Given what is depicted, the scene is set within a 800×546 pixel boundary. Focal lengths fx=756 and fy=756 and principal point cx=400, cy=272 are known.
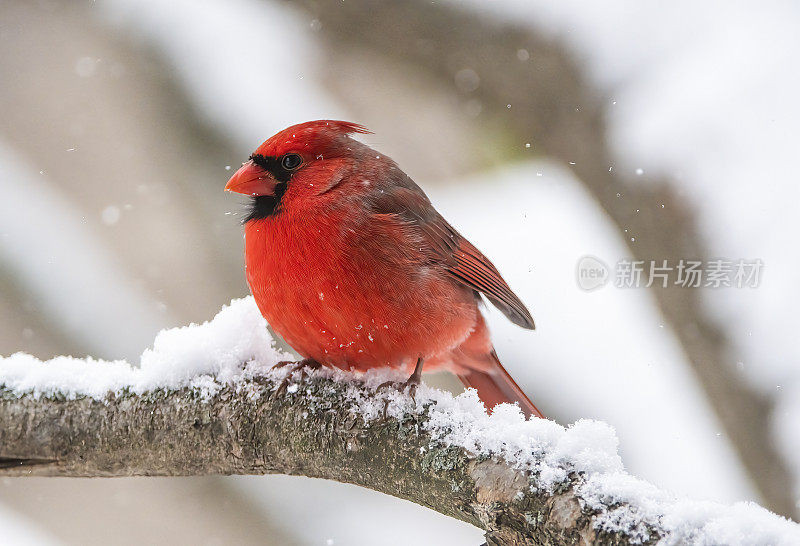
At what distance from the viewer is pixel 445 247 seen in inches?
97.7

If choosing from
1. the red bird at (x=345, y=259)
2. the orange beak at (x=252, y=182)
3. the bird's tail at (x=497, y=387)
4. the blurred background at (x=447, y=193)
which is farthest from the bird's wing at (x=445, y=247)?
the blurred background at (x=447, y=193)

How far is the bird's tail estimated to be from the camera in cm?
279

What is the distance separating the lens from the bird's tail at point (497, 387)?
279 cm

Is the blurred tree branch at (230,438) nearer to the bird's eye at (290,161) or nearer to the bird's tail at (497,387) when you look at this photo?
the bird's eye at (290,161)

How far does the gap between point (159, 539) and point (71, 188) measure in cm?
194

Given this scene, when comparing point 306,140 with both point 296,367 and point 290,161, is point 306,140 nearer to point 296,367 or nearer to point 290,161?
point 290,161

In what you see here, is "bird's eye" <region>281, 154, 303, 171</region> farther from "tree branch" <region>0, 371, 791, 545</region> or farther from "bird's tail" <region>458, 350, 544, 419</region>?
"bird's tail" <region>458, 350, 544, 419</region>

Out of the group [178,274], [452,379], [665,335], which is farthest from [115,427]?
[665,335]

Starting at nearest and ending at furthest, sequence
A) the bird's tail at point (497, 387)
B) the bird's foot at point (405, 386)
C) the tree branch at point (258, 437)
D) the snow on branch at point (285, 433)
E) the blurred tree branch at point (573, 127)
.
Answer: the snow on branch at point (285, 433)
the tree branch at point (258, 437)
the bird's foot at point (405, 386)
the bird's tail at point (497, 387)
the blurred tree branch at point (573, 127)

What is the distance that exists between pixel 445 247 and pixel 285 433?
87 centimetres

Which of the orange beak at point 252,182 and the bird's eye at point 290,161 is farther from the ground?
the bird's eye at point 290,161

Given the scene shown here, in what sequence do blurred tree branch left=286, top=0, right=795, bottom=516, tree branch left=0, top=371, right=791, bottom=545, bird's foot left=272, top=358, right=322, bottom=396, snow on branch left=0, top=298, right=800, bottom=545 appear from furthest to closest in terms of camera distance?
blurred tree branch left=286, top=0, right=795, bottom=516 < bird's foot left=272, top=358, right=322, bottom=396 < tree branch left=0, top=371, right=791, bottom=545 < snow on branch left=0, top=298, right=800, bottom=545

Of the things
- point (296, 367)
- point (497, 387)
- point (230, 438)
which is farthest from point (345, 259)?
point (497, 387)

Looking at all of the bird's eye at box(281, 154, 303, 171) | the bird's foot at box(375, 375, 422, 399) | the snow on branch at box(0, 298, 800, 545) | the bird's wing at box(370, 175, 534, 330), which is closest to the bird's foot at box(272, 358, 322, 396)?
the snow on branch at box(0, 298, 800, 545)
